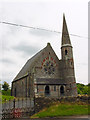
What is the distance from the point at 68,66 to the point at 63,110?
16.6 metres

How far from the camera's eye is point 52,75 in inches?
1221

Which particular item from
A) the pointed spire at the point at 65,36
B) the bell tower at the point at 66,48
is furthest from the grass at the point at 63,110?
the pointed spire at the point at 65,36

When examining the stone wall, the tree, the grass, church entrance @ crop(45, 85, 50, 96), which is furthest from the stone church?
the tree

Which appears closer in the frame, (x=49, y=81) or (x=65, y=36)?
(x=49, y=81)

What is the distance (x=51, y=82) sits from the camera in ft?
96.1

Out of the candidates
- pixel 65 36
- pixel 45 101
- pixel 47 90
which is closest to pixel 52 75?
pixel 47 90

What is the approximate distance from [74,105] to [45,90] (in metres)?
12.4

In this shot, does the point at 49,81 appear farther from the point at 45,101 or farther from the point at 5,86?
the point at 5,86

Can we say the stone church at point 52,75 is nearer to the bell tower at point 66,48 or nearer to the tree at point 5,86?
the bell tower at point 66,48

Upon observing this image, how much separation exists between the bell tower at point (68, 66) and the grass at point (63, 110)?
478 inches

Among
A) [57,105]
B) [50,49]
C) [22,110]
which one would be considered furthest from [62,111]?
[50,49]

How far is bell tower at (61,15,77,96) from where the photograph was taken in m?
29.6

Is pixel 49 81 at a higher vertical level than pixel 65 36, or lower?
lower

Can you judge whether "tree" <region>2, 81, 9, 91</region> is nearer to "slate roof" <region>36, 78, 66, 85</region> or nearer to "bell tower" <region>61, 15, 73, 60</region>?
"slate roof" <region>36, 78, 66, 85</region>
